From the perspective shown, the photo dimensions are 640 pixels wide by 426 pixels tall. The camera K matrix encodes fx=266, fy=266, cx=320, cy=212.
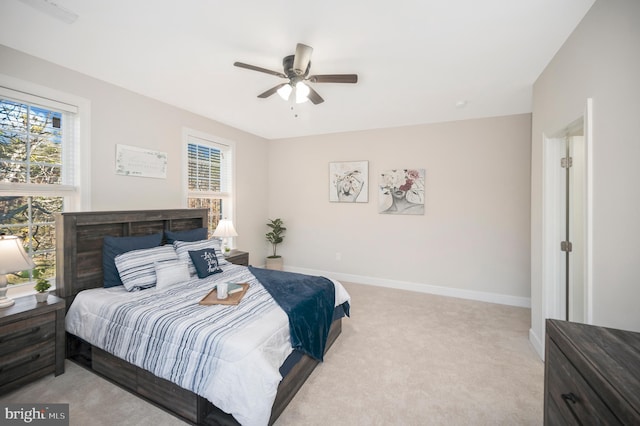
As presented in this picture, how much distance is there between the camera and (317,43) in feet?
6.82

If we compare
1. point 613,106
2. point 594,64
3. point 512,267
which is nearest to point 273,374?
point 613,106

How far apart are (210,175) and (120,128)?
136 cm

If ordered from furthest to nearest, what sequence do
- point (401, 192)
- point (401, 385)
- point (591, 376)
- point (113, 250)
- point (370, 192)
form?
point (370, 192) → point (401, 192) → point (113, 250) → point (401, 385) → point (591, 376)

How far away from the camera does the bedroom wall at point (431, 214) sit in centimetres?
370

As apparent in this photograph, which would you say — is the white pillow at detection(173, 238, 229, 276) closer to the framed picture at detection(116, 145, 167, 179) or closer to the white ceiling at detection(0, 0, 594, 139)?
the framed picture at detection(116, 145, 167, 179)

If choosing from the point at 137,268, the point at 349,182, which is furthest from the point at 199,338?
the point at 349,182

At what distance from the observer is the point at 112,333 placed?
1.97 metres

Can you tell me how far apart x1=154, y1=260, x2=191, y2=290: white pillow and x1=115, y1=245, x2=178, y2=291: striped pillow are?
0.22ft

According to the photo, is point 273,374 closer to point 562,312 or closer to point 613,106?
point 613,106

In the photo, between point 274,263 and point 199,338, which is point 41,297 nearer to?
point 199,338

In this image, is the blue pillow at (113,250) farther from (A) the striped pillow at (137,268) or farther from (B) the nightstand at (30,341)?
(B) the nightstand at (30,341)

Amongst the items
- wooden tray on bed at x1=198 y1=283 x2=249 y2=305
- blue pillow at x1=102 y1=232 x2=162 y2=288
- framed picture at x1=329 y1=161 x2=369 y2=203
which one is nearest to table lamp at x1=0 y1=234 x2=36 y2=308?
blue pillow at x1=102 y1=232 x2=162 y2=288

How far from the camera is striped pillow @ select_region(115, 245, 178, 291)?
7.86ft

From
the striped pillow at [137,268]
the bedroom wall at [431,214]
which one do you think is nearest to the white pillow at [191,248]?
the striped pillow at [137,268]
